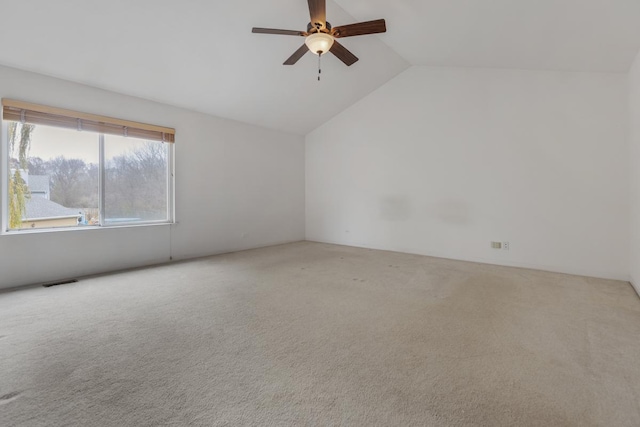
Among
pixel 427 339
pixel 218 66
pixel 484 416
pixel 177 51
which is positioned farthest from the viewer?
pixel 218 66

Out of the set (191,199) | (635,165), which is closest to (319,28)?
(191,199)

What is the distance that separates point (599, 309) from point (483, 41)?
3.26 m

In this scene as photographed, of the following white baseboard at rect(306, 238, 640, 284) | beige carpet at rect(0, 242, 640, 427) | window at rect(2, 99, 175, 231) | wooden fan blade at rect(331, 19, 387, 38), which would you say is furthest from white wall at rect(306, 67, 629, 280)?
window at rect(2, 99, 175, 231)

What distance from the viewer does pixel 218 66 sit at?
12.6ft

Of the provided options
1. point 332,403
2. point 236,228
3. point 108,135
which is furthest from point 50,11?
point 332,403

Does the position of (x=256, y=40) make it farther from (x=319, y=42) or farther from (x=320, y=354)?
(x=320, y=354)

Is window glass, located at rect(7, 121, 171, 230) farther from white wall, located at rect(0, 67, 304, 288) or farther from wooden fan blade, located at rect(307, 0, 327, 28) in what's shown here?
wooden fan blade, located at rect(307, 0, 327, 28)

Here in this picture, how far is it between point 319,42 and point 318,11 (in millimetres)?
246

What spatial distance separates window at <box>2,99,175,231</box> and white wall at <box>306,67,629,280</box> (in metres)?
3.45

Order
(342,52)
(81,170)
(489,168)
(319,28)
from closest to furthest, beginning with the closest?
(319,28) < (342,52) < (81,170) < (489,168)

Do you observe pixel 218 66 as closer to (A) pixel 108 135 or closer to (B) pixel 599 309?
(A) pixel 108 135

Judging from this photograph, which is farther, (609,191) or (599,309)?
(609,191)

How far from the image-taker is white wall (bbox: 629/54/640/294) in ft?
10.1

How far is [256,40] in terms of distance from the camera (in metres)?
3.56
